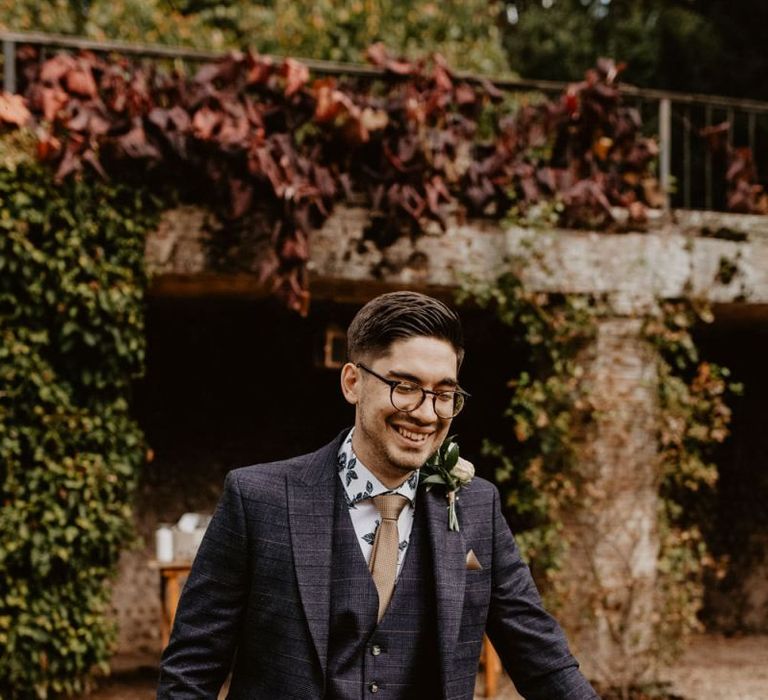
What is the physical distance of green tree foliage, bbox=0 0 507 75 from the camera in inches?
381

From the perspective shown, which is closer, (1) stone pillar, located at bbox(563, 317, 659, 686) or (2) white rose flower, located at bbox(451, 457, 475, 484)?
(2) white rose flower, located at bbox(451, 457, 475, 484)

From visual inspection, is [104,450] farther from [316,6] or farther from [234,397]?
[316,6]

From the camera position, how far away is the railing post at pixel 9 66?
15.9 feet

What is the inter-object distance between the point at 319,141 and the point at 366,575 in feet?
11.5

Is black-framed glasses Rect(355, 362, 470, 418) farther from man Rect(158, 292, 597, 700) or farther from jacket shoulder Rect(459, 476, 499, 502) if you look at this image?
jacket shoulder Rect(459, 476, 499, 502)

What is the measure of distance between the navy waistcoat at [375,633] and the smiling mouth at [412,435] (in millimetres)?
246

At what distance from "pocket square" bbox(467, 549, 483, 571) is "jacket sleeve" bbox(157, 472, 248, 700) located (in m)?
0.50

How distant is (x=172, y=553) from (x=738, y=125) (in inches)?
349

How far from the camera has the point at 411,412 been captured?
1786 millimetres

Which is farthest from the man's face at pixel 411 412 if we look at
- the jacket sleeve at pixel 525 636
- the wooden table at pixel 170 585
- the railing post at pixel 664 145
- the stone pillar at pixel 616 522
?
the railing post at pixel 664 145

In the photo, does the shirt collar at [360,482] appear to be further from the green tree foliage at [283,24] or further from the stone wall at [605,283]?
the green tree foliage at [283,24]

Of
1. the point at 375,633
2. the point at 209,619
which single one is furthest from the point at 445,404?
the point at 209,619

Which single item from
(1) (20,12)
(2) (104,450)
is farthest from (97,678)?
(1) (20,12)

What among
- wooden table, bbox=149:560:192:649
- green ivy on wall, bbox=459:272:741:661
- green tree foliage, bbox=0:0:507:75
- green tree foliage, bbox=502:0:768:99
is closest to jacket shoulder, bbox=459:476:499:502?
green ivy on wall, bbox=459:272:741:661
